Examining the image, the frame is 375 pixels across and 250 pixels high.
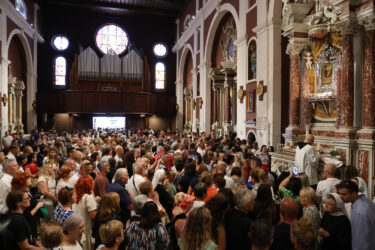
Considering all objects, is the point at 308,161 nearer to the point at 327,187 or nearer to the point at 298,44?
the point at 327,187

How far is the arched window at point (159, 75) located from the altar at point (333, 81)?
1926cm

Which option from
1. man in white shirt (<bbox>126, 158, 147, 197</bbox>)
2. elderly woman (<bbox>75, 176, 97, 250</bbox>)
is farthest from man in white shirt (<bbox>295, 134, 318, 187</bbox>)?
elderly woman (<bbox>75, 176, 97, 250</bbox>)

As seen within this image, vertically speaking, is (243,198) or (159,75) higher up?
(159,75)

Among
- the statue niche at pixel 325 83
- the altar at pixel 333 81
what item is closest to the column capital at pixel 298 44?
the altar at pixel 333 81

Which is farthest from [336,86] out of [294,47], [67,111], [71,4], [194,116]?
[71,4]

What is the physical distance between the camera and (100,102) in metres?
24.3

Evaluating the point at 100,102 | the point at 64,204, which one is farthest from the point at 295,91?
the point at 100,102

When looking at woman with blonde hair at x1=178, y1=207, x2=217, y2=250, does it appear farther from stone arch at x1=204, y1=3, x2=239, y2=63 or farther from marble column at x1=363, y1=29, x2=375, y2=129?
stone arch at x1=204, y1=3, x2=239, y2=63

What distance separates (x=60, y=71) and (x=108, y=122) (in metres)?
5.88

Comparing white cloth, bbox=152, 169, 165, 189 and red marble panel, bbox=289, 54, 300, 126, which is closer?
white cloth, bbox=152, 169, 165, 189

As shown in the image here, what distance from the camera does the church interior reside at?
7.17 m

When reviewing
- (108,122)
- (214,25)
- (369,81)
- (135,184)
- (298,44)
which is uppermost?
(214,25)

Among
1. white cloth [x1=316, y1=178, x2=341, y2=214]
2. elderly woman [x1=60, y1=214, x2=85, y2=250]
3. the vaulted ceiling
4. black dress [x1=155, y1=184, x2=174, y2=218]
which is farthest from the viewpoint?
the vaulted ceiling

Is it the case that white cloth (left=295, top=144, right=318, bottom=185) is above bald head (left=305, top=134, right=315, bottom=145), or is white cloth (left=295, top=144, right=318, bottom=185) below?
below
